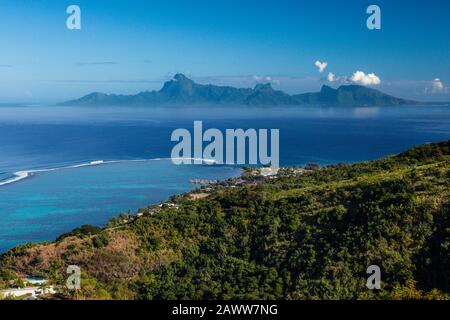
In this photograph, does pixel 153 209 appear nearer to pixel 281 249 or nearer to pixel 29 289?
pixel 281 249

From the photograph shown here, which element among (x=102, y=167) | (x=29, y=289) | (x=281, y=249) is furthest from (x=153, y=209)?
(x=102, y=167)

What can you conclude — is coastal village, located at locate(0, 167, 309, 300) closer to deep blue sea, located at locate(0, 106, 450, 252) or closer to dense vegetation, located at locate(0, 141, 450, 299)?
dense vegetation, located at locate(0, 141, 450, 299)

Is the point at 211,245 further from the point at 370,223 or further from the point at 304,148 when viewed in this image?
the point at 304,148

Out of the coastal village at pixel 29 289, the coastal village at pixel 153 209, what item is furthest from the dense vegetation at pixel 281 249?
the coastal village at pixel 153 209

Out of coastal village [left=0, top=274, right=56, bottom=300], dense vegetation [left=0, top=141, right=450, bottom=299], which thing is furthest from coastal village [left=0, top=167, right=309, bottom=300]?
dense vegetation [left=0, top=141, right=450, bottom=299]

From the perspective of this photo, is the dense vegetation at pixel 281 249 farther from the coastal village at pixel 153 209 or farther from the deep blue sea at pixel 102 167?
the deep blue sea at pixel 102 167

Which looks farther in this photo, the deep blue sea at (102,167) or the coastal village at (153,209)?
the deep blue sea at (102,167)
